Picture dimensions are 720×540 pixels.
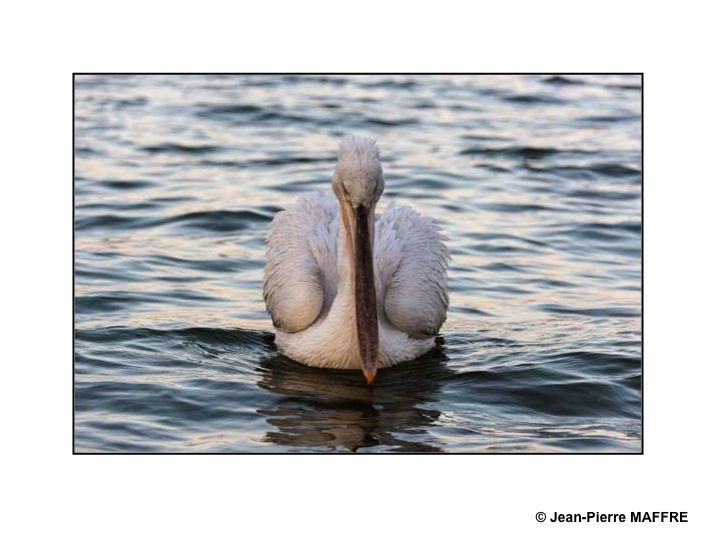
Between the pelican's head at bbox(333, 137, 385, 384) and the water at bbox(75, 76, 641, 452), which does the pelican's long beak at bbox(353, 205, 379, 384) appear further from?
the water at bbox(75, 76, 641, 452)

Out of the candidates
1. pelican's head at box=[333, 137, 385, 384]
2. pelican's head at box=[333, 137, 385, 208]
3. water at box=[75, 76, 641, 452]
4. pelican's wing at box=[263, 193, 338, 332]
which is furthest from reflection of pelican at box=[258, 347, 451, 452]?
pelican's head at box=[333, 137, 385, 208]

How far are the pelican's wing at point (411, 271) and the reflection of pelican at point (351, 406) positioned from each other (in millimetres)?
271

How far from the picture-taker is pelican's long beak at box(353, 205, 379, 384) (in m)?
6.94

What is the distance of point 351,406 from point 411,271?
115 cm

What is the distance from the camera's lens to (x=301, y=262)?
7738 millimetres

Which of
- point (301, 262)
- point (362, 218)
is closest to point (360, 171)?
point (362, 218)

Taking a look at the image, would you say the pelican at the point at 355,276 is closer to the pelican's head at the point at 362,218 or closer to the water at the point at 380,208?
the pelican's head at the point at 362,218

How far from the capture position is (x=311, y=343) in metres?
7.51

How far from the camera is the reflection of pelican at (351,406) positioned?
21.2 ft

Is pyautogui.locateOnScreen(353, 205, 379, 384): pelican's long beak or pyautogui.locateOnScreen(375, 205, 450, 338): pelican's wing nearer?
pyautogui.locateOnScreen(353, 205, 379, 384): pelican's long beak

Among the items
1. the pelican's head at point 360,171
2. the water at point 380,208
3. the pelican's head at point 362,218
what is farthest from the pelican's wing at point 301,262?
the pelican's head at point 360,171

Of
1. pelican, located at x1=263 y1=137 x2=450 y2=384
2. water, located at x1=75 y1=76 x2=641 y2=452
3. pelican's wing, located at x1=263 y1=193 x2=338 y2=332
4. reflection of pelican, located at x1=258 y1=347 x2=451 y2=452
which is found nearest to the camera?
reflection of pelican, located at x1=258 y1=347 x2=451 y2=452

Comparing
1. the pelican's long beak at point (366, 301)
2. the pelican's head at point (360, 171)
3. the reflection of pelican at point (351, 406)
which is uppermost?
the pelican's head at point (360, 171)
